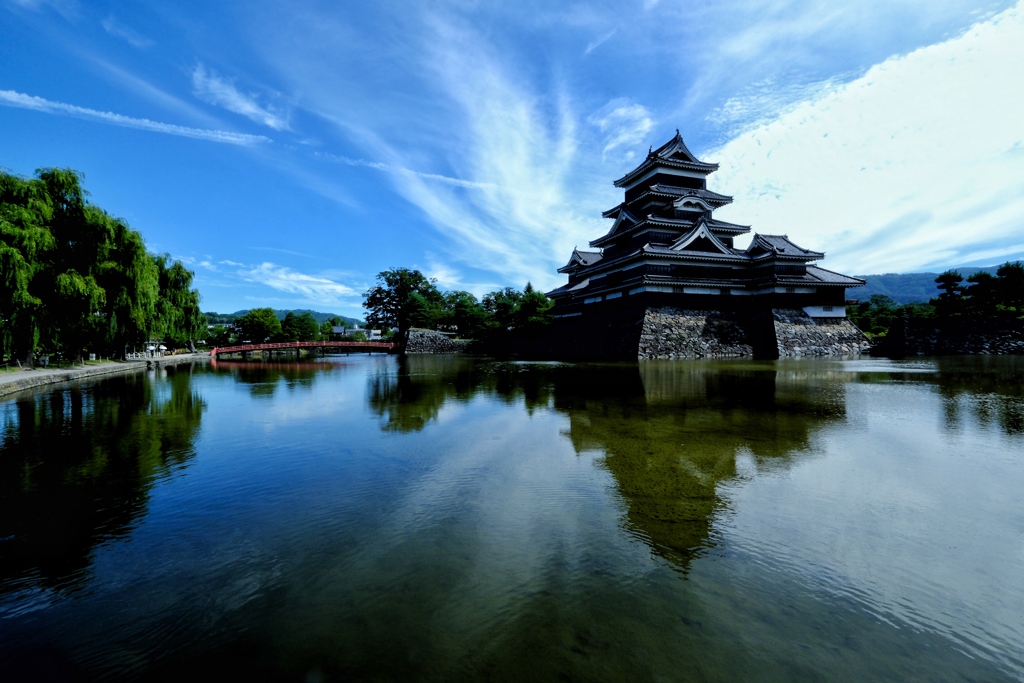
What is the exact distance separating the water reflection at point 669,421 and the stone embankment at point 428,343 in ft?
107

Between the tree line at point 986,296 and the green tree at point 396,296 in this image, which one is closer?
the tree line at point 986,296

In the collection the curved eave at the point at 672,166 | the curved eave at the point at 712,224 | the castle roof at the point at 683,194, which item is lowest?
the curved eave at the point at 712,224

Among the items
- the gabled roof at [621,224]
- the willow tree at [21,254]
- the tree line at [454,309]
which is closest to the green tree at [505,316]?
the tree line at [454,309]

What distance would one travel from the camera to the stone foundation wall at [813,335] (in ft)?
89.8

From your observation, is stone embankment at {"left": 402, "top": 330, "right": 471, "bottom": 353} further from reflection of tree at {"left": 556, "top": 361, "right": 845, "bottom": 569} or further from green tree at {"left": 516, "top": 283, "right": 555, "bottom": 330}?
reflection of tree at {"left": 556, "top": 361, "right": 845, "bottom": 569}

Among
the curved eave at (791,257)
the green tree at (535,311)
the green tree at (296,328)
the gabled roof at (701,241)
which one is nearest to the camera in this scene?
the curved eave at (791,257)

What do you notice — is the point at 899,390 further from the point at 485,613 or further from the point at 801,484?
the point at 485,613

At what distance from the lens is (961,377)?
1538 centimetres

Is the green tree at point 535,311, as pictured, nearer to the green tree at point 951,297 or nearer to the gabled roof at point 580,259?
the gabled roof at point 580,259

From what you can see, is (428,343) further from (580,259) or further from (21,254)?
(21,254)

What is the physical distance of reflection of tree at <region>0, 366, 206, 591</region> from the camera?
3825 millimetres

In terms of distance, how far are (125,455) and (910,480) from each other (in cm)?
1054

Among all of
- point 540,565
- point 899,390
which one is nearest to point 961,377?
point 899,390

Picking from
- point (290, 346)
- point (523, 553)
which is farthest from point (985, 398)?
point (290, 346)
